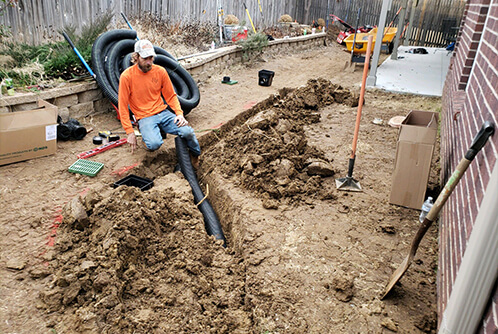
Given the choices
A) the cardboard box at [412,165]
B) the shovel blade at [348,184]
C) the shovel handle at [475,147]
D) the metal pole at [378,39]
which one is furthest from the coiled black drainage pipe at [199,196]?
the metal pole at [378,39]

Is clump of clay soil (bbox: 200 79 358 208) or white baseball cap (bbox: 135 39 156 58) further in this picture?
white baseball cap (bbox: 135 39 156 58)

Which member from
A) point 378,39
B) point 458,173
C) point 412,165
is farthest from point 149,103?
point 378,39

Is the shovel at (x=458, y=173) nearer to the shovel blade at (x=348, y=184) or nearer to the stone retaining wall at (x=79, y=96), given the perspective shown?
the shovel blade at (x=348, y=184)

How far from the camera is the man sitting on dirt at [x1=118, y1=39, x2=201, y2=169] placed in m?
4.29

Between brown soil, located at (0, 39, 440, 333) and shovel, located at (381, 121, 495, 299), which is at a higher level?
shovel, located at (381, 121, 495, 299)

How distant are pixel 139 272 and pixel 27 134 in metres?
2.43

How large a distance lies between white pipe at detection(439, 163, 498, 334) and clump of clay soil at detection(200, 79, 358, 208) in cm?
212

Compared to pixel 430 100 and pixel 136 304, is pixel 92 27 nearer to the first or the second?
pixel 136 304

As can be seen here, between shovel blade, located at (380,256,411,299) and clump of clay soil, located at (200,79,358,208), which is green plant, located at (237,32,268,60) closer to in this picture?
clump of clay soil, located at (200,79,358,208)

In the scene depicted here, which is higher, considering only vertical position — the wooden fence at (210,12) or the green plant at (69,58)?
the wooden fence at (210,12)

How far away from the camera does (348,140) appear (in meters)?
5.23

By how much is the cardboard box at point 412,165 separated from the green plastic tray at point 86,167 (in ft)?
10.6

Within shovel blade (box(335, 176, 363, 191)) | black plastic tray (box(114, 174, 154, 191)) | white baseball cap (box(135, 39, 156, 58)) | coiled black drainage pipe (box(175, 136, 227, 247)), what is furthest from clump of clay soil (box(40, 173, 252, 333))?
white baseball cap (box(135, 39, 156, 58))

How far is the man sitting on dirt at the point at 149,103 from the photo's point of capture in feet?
14.1
